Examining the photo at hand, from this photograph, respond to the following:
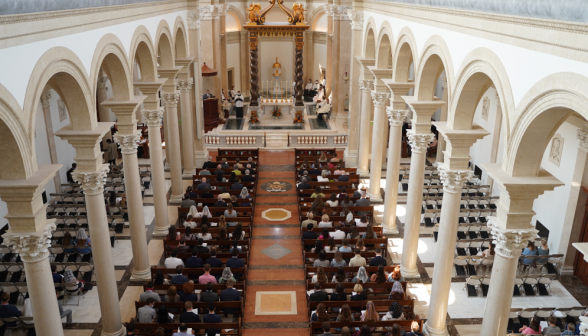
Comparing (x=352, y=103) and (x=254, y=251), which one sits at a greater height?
(x=352, y=103)

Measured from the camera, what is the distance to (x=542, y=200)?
16.6 m

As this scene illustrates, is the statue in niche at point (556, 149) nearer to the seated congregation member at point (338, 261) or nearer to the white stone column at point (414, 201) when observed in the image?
the white stone column at point (414, 201)

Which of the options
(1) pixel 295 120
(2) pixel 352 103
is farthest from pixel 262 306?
(1) pixel 295 120

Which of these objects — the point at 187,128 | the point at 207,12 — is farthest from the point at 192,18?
the point at 207,12

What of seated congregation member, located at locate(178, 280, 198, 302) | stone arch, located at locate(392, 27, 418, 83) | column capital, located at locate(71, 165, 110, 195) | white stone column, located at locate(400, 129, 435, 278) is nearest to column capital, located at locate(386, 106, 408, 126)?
stone arch, located at locate(392, 27, 418, 83)

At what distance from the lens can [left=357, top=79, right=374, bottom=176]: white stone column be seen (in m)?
19.5

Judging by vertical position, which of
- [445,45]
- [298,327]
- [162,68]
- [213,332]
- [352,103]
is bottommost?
[298,327]

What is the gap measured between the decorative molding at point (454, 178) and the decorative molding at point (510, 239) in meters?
1.88

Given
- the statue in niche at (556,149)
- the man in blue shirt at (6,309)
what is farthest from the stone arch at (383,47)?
the man in blue shirt at (6,309)

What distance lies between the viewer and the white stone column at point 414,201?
42.7 ft

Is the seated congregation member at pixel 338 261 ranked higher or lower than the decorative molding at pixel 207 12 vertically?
lower

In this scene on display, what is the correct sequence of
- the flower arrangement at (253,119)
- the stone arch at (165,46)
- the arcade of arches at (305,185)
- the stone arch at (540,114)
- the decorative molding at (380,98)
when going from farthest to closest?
the flower arrangement at (253,119) < the decorative molding at (380,98) < the stone arch at (165,46) < the arcade of arches at (305,185) < the stone arch at (540,114)

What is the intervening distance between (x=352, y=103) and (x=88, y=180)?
13.8 meters

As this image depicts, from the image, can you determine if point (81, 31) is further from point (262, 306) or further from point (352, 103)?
point (352, 103)
